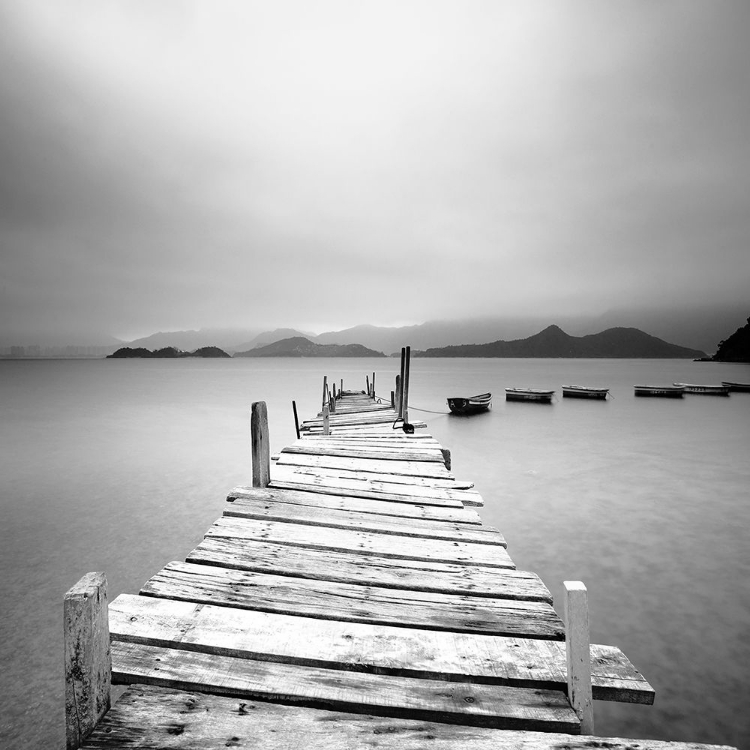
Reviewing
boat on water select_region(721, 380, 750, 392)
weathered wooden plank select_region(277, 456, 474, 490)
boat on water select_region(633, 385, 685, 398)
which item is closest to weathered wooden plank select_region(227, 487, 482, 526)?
weathered wooden plank select_region(277, 456, 474, 490)

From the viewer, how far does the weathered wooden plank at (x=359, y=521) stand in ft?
16.1

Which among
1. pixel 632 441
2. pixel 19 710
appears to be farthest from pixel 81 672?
pixel 632 441

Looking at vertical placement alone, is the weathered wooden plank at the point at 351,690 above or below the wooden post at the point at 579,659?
below

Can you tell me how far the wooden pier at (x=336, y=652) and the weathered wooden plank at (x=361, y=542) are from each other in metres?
0.02

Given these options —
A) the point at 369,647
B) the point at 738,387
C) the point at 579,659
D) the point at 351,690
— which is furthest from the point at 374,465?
the point at 738,387

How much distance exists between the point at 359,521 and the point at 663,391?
180 feet

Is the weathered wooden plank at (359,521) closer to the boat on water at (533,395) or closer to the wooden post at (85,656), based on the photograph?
the wooden post at (85,656)

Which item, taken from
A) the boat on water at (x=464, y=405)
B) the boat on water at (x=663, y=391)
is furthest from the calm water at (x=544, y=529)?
the boat on water at (x=663, y=391)

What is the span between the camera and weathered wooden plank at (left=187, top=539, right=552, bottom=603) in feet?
12.4

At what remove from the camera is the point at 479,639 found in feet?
10.1

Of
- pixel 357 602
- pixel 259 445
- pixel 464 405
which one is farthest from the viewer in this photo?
pixel 464 405

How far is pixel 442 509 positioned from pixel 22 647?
618 centimetres

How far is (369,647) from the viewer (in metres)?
2.91

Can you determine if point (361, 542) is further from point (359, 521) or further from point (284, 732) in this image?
point (284, 732)
